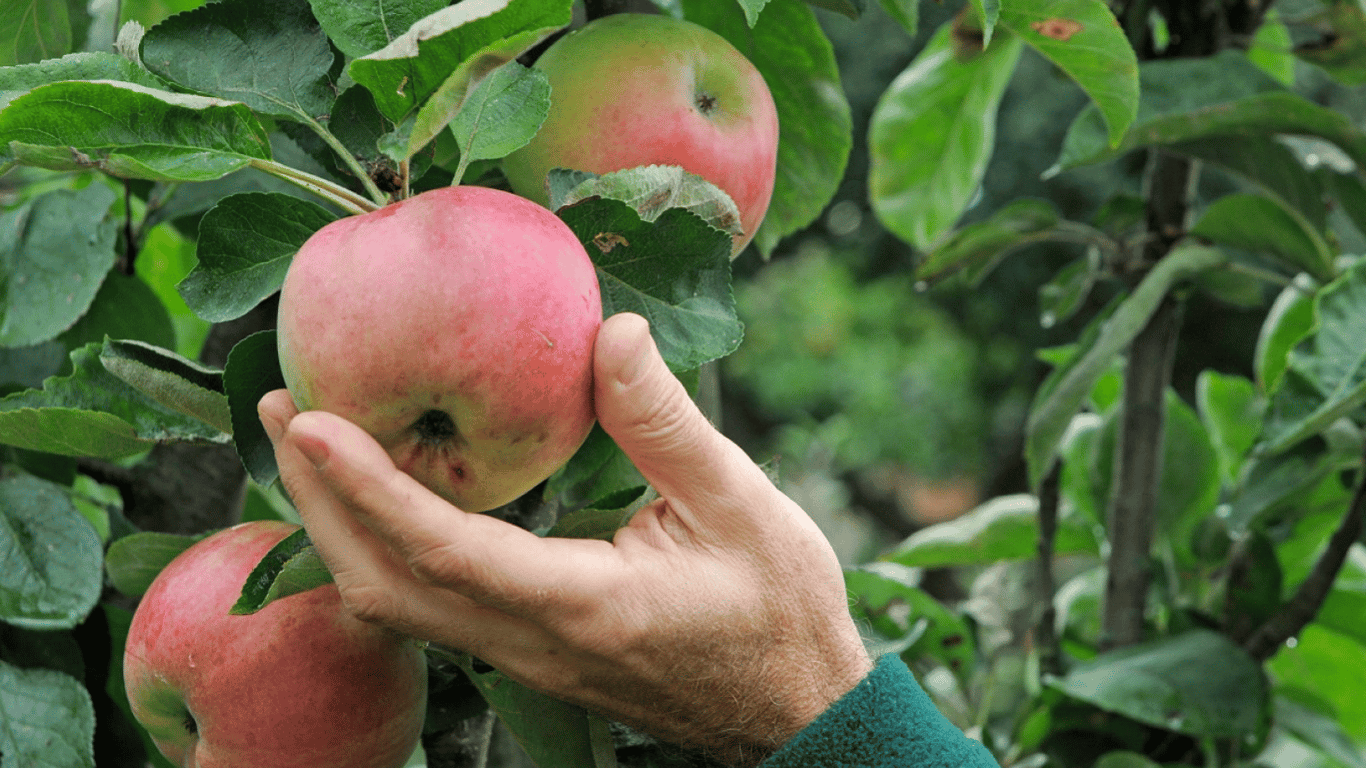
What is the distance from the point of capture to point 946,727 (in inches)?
21.1

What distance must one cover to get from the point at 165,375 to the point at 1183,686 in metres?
0.79

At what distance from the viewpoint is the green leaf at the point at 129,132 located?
0.37 metres

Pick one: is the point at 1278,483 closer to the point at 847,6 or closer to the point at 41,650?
the point at 847,6

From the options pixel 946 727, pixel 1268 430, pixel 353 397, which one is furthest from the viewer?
pixel 1268 430

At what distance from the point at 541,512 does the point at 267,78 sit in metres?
0.25

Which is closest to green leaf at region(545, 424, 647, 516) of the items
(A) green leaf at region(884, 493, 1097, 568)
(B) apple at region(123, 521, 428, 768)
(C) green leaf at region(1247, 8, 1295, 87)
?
(B) apple at region(123, 521, 428, 768)

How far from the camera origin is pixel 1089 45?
0.62m

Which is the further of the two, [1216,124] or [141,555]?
[1216,124]

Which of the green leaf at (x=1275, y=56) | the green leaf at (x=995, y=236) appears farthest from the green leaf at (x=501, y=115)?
the green leaf at (x=1275, y=56)

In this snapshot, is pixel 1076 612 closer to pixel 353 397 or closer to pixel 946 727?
pixel 946 727

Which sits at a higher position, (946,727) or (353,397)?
(353,397)

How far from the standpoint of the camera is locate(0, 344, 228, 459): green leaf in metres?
0.51

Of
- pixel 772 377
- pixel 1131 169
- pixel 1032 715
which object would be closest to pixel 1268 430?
pixel 1032 715

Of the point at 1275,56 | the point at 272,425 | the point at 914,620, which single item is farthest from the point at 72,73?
the point at 1275,56
